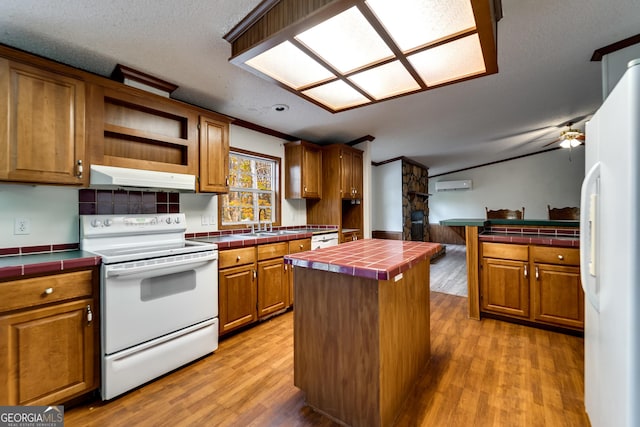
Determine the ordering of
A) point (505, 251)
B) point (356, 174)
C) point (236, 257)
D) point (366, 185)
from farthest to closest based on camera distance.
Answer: point (366, 185), point (356, 174), point (505, 251), point (236, 257)

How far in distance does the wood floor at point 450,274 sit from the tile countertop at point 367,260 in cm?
248

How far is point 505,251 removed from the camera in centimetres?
280

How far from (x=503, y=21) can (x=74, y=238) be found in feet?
11.2

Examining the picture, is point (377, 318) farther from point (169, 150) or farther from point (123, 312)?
point (169, 150)

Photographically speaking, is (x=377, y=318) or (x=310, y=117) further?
(x=310, y=117)

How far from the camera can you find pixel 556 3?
1.63 metres

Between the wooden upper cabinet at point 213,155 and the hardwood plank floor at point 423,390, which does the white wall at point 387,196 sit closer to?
the hardwood plank floor at point 423,390

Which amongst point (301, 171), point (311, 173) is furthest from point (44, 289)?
point (311, 173)

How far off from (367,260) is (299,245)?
1736 millimetres

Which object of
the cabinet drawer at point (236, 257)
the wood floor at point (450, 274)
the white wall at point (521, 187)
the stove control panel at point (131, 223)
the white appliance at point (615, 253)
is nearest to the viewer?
the white appliance at point (615, 253)

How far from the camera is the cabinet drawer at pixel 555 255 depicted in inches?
97.1

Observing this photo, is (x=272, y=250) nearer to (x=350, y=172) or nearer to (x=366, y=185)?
(x=350, y=172)

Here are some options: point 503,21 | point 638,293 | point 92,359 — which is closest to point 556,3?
point 503,21
